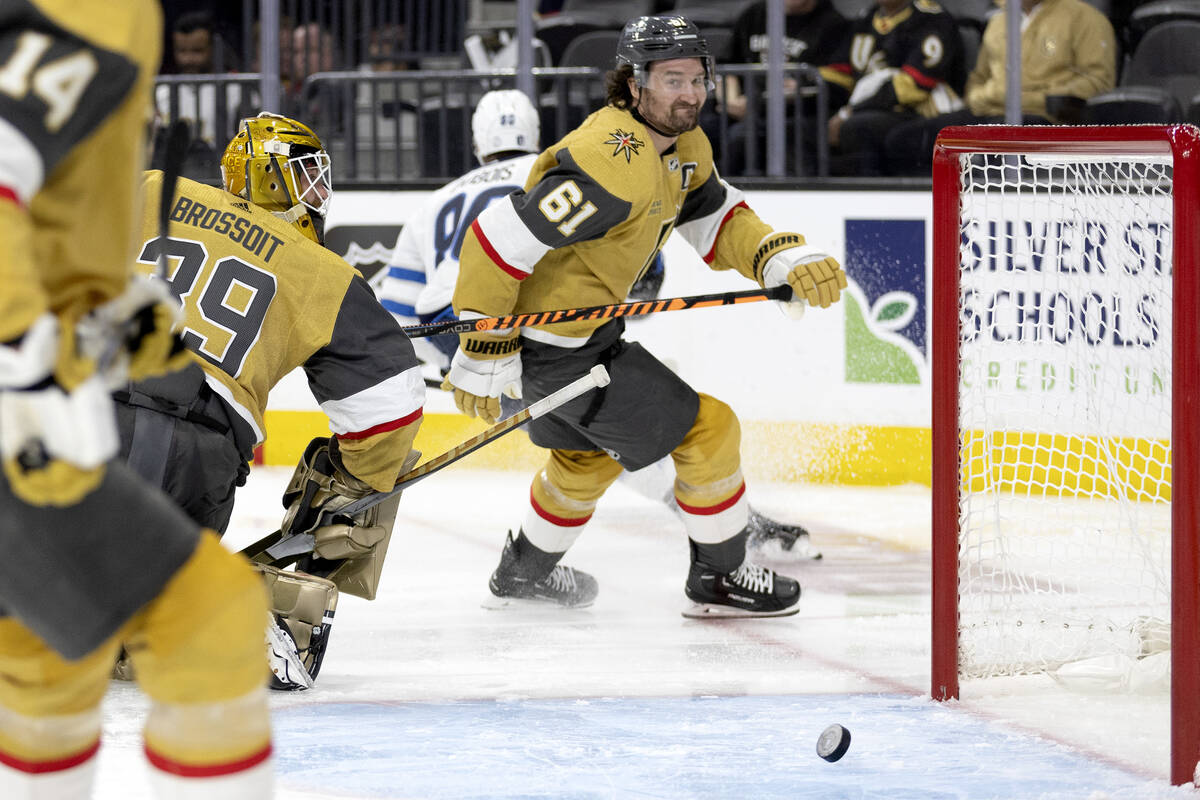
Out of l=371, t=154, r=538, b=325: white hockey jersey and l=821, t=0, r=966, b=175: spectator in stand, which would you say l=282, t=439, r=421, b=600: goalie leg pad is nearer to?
l=371, t=154, r=538, b=325: white hockey jersey

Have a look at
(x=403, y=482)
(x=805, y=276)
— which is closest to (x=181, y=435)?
(x=403, y=482)

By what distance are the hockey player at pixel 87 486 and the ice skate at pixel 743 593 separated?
6.15 ft

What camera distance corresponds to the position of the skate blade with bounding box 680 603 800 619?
316 centimetres

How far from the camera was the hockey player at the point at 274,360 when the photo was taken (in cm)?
232

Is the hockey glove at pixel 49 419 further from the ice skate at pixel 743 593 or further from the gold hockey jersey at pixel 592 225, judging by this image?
the ice skate at pixel 743 593

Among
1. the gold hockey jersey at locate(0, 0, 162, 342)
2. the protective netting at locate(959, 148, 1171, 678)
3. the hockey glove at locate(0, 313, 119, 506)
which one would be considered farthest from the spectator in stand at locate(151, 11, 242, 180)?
the hockey glove at locate(0, 313, 119, 506)

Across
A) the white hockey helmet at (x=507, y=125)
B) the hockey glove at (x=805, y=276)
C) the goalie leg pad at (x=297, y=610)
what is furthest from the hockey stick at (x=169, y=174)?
the white hockey helmet at (x=507, y=125)

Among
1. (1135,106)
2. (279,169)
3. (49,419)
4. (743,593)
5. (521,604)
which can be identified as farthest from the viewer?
(1135,106)

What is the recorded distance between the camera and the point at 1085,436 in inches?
126

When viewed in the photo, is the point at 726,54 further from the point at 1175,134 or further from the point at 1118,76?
the point at 1175,134

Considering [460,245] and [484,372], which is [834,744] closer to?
[484,372]

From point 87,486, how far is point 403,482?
4.97ft

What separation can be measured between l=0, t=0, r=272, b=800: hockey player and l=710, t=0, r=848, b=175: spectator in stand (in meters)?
3.83

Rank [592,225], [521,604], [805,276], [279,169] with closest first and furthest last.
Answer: [279,169]
[592,225]
[805,276]
[521,604]
